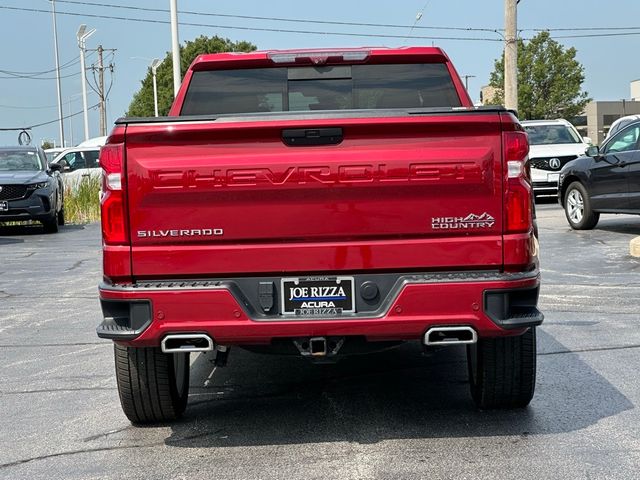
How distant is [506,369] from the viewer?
523cm

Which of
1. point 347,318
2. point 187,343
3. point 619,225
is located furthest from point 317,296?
point 619,225

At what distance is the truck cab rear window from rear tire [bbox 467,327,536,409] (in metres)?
1.60

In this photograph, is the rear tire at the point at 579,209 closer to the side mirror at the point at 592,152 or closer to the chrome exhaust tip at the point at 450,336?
the side mirror at the point at 592,152

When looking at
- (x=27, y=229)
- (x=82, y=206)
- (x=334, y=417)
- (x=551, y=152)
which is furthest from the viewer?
(x=82, y=206)

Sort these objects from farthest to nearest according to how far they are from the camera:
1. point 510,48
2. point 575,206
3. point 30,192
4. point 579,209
Answer: point 510,48 → point 30,192 → point 575,206 → point 579,209

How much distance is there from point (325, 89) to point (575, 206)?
1066 centimetres

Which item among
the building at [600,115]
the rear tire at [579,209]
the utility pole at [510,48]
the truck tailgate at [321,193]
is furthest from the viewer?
the building at [600,115]

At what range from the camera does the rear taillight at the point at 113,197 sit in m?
4.61

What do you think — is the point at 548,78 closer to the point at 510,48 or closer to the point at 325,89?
the point at 510,48

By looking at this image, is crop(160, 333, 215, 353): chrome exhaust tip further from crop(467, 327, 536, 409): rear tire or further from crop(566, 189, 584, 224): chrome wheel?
crop(566, 189, 584, 224): chrome wheel

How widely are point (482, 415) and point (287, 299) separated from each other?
1411mm

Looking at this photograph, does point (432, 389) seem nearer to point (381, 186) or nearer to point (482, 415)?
point (482, 415)

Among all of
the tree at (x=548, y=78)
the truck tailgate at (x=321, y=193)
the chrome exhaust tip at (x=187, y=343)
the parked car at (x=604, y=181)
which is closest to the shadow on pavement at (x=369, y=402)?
the chrome exhaust tip at (x=187, y=343)

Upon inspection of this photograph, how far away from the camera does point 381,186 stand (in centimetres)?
459
